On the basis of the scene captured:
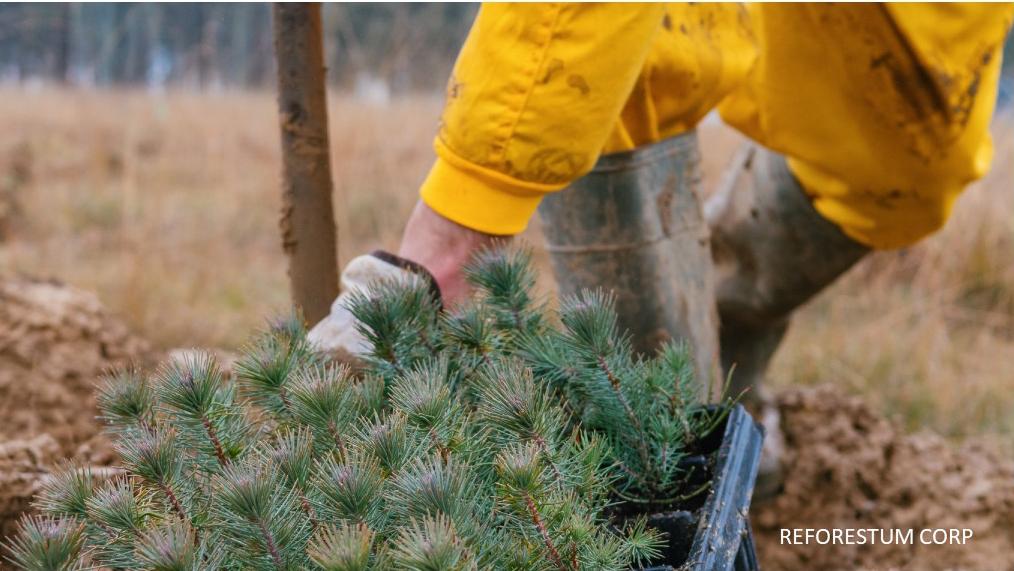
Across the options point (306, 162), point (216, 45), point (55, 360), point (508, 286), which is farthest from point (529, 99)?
point (216, 45)

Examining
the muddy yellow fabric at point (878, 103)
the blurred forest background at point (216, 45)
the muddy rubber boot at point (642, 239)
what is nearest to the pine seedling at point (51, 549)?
the muddy rubber boot at point (642, 239)

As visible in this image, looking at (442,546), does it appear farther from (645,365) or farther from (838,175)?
(838,175)

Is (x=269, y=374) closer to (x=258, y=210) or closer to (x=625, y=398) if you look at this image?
(x=625, y=398)

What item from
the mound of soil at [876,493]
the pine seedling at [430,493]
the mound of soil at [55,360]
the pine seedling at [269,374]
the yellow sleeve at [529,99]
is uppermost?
the yellow sleeve at [529,99]

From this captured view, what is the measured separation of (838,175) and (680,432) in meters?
1.07

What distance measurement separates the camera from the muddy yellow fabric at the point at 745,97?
46.5 inches

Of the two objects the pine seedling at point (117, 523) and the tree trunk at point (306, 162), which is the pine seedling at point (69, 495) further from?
the tree trunk at point (306, 162)

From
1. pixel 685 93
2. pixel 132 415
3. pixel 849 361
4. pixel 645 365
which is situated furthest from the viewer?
pixel 849 361

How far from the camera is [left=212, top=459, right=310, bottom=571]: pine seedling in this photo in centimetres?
69

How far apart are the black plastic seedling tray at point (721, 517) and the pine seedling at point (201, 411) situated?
422mm

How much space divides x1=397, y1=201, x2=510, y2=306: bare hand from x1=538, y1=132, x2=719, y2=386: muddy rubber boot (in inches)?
18.1

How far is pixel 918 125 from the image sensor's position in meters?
1.73

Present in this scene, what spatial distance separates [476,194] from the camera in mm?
1233

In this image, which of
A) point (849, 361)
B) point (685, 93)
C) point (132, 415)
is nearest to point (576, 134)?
point (685, 93)
